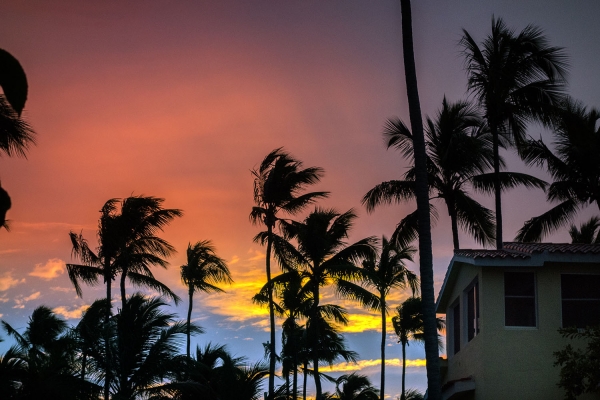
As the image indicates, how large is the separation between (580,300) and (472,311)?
3060 millimetres

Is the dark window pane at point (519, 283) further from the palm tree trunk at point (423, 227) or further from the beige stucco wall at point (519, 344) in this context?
the palm tree trunk at point (423, 227)

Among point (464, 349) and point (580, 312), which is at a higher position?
point (580, 312)

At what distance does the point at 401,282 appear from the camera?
39.9m

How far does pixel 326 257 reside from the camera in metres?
32.2

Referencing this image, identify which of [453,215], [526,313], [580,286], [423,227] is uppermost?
[453,215]

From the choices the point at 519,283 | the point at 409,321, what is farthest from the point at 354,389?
the point at 519,283

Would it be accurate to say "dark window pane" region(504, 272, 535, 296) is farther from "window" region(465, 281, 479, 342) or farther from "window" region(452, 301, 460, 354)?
"window" region(452, 301, 460, 354)

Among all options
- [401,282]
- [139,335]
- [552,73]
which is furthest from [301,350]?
[139,335]

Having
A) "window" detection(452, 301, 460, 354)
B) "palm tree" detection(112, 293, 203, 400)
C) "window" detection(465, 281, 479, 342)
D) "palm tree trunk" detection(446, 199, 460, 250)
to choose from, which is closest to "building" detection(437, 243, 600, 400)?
"window" detection(465, 281, 479, 342)

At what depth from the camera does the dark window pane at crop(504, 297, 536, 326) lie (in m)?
17.6

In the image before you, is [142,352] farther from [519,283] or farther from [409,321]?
[409,321]

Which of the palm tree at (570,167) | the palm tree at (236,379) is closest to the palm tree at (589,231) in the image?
the palm tree at (570,167)

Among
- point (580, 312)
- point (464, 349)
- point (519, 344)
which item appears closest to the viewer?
point (519, 344)

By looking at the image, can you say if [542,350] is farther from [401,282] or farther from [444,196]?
[401,282]
